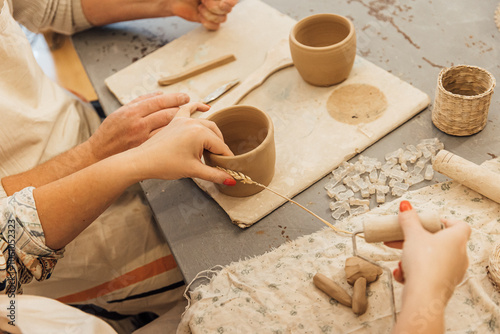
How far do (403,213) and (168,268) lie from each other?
0.80 m

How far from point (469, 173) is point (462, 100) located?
0.60 ft

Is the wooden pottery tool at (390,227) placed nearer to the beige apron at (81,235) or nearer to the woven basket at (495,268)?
the woven basket at (495,268)

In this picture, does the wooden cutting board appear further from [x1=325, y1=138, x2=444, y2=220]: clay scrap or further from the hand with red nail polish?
the hand with red nail polish

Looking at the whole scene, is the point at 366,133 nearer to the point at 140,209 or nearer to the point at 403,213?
the point at 403,213

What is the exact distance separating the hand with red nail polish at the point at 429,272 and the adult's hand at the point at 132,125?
76 centimetres

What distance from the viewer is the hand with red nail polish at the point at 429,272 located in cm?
75

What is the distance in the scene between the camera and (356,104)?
132cm

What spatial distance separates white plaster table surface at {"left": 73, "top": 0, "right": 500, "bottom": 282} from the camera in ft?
3.65

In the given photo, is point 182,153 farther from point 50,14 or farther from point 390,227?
point 50,14

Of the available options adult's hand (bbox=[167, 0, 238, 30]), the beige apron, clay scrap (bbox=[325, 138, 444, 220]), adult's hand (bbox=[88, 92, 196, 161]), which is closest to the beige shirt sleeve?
the beige apron

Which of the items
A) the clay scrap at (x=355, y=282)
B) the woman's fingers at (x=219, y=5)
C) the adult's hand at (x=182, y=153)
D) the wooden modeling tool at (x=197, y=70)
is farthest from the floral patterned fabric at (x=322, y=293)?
the woman's fingers at (x=219, y=5)

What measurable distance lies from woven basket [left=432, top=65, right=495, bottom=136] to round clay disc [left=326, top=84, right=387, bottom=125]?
16 cm

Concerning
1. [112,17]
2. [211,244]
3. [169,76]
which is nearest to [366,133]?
[211,244]

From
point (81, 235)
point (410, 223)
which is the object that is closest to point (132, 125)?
point (81, 235)
